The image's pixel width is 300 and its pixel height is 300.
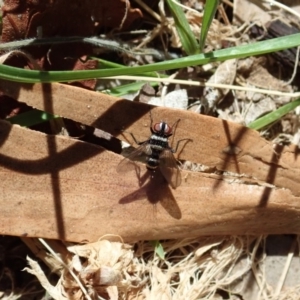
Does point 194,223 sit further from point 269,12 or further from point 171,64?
point 269,12

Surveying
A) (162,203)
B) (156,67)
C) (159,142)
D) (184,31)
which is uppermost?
(184,31)

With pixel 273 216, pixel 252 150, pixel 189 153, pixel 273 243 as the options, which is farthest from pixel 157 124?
pixel 273 243

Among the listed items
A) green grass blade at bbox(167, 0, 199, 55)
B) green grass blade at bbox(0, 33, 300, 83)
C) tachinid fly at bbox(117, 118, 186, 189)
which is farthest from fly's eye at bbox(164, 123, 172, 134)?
green grass blade at bbox(167, 0, 199, 55)

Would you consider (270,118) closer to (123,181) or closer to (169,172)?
(169,172)

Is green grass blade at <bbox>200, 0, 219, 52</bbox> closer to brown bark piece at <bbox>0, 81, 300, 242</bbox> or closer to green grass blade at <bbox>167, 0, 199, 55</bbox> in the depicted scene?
green grass blade at <bbox>167, 0, 199, 55</bbox>

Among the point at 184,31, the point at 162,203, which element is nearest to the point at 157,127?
the point at 162,203

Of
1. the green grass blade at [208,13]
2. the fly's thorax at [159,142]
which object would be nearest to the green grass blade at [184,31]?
the green grass blade at [208,13]
